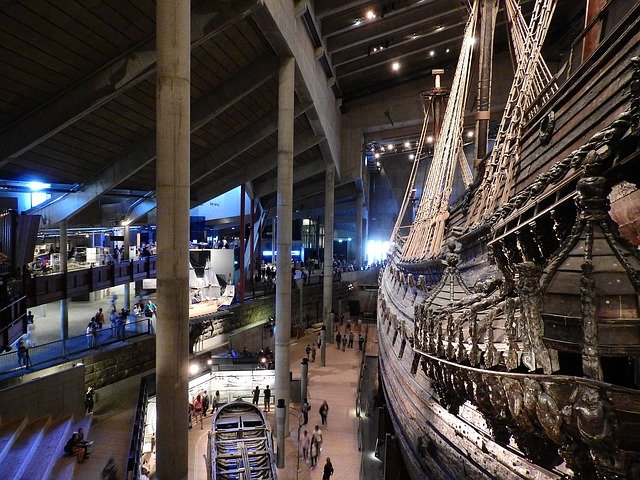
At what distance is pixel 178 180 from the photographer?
5207 mm

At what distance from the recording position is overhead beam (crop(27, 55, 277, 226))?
11.0 metres

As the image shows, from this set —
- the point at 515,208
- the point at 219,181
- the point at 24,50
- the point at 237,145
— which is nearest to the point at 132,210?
the point at 219,181

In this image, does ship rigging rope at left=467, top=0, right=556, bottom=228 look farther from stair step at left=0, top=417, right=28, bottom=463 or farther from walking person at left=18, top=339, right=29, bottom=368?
walking person at left=18, top=339, right=29, bottom=368

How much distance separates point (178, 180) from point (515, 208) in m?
3.88

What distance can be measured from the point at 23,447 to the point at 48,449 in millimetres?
497

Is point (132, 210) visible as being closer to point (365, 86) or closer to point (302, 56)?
point (302, 56)

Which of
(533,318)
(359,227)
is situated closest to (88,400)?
(533,318)

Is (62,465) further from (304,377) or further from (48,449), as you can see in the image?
(304,377)

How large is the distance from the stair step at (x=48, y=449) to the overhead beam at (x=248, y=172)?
11.3 meters

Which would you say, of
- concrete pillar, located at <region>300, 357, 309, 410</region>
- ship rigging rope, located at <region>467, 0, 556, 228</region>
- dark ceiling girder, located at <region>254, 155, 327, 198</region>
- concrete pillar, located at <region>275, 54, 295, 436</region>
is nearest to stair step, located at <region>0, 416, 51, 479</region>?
concrete pillar, located at <region>275, 54, 295, 436</region>

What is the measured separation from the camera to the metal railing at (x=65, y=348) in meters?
8.21

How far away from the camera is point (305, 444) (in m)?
9.75

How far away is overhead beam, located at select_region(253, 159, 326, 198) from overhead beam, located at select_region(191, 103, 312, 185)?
6.71 meters

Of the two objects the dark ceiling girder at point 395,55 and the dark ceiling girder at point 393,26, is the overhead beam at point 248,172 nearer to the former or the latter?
the dark ceiling girder at point 393,26
